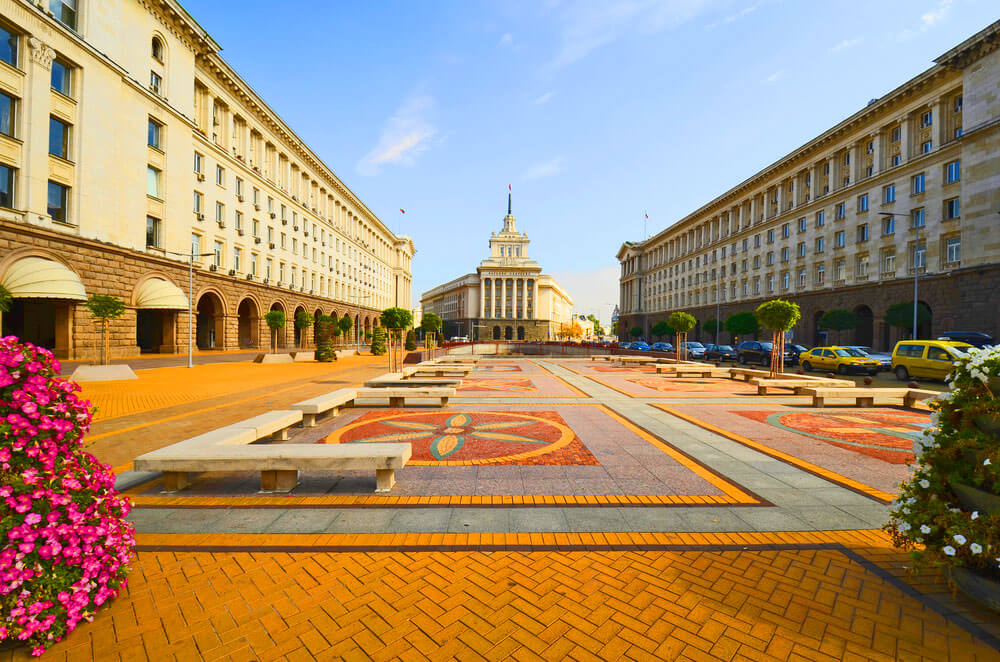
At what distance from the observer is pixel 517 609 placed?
120 inches

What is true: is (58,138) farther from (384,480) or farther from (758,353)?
(758,353)

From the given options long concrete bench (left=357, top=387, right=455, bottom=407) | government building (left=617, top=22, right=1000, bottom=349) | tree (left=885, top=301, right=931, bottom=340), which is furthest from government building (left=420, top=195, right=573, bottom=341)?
long concrete bench (left=357, top=387, right=455, bottom=407)

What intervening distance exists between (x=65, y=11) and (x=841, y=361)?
141ft

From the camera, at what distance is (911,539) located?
323 cm

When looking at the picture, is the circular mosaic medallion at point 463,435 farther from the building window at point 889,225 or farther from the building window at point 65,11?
the building window at point 889,225

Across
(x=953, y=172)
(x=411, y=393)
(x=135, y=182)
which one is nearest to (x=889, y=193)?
(x=953, y=172)

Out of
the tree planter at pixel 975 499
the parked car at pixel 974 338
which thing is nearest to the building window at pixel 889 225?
the parked car at pixel 974 338

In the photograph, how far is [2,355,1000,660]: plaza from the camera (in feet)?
8.98

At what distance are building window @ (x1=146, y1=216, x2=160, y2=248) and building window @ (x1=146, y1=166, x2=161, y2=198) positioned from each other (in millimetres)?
1467

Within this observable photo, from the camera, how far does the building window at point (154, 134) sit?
27.5 metres

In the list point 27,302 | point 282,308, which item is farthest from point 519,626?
point 282,308

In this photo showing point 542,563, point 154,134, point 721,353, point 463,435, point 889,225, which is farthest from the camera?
point 721,353

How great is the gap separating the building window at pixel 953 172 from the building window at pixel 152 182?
52815 millimetres

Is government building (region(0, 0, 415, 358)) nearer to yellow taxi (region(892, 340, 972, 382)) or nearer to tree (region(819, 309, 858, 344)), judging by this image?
yellow taxi (region(892, 340, 972, 382))
